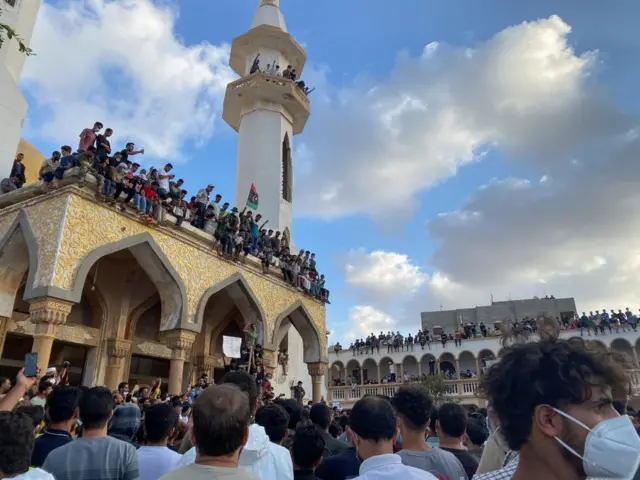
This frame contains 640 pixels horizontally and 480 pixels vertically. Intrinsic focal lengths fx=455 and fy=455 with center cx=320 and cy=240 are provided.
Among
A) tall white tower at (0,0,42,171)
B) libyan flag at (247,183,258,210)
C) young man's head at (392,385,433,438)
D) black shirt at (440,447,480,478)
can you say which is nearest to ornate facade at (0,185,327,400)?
tall white tower at (0,0,42,171)

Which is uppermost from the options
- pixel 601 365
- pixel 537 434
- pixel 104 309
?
pixel 104 309

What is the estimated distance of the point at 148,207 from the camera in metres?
10.7

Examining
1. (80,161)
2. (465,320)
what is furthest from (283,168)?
(465,320)

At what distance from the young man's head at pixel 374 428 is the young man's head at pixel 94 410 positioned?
151cm

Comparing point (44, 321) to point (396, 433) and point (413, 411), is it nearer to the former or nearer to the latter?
point (413, 411)

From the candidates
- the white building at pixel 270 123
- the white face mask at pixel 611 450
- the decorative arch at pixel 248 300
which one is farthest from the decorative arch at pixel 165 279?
the white face mask at pixel 611 450

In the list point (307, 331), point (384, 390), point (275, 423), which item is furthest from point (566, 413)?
point (384, 390)

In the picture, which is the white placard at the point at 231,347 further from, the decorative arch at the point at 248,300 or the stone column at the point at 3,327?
the stone column at the point at 3,327

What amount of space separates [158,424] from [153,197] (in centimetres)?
866

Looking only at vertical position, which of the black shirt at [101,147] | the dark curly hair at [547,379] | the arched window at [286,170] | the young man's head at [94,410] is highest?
the arched window at [286,170]

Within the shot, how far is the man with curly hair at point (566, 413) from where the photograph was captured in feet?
4.48

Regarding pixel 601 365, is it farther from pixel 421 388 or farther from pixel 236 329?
pixel 236 329

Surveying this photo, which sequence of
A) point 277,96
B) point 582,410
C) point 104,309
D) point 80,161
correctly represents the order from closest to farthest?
1. point 582,410
2. point 80,161
3. point 104,309
4. point 277,96

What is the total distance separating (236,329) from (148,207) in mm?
7648
